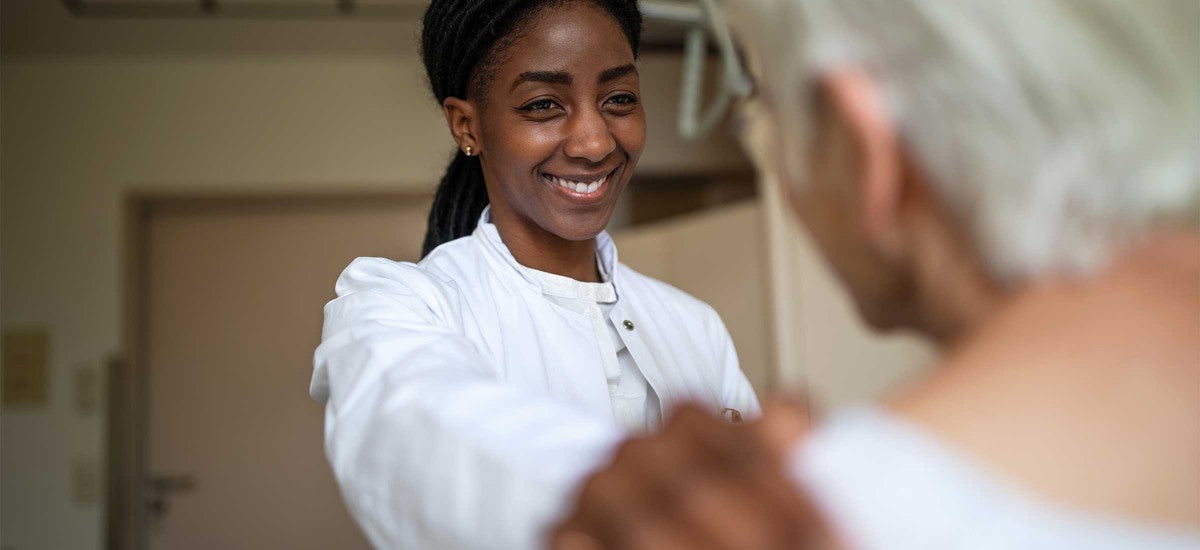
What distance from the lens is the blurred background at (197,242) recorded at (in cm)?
367

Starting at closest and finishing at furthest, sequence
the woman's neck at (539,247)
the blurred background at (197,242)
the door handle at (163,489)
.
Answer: the woman's neck at (539,247)
the blurred background at (197,242)
the door handle at (163,489)

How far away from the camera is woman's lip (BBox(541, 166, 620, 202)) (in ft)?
3.43

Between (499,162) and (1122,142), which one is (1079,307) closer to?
(1122,142)

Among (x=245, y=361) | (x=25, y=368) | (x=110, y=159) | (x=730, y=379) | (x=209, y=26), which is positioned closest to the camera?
(x=730, y=379)

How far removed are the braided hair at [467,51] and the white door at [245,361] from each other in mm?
2760

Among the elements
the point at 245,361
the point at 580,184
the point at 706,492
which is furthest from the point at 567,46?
the point at 245,361

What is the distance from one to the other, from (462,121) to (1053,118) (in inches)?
29.9

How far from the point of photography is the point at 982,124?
0.46 meters

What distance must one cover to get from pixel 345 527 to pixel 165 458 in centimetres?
72

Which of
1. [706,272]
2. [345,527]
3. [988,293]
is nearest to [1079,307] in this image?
[988,293]

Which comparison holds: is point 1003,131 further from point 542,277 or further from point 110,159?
point 110,159

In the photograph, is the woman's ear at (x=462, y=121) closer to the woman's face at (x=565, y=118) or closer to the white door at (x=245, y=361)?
the woman's face at (x=565, y=118)

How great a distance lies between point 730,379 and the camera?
1.22 m

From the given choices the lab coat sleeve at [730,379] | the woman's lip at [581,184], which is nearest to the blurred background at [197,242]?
the lab coat sleeve at [730,379]
